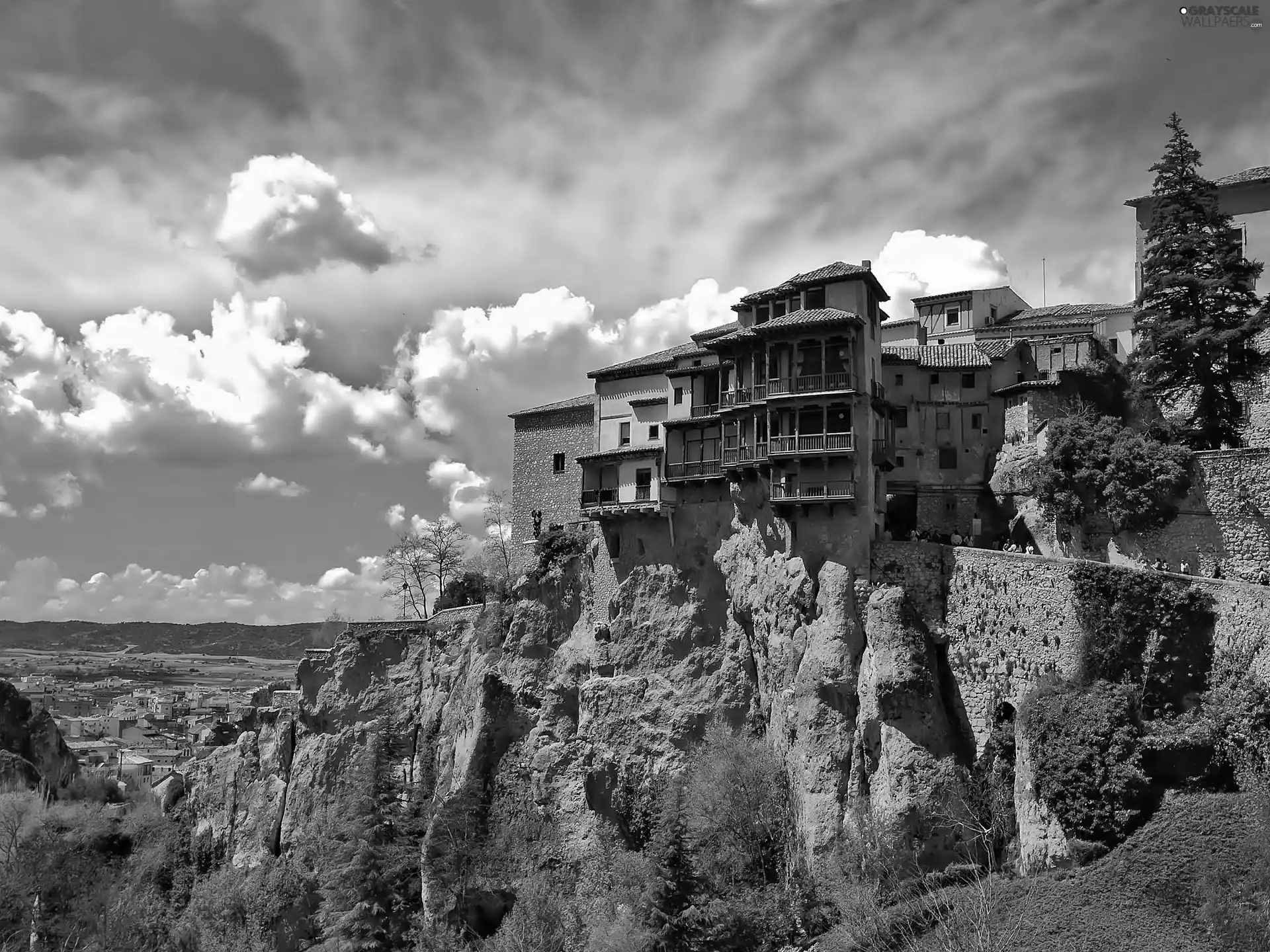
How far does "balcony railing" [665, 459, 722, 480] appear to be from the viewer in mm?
54969

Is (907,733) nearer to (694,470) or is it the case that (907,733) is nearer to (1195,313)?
(694,470)

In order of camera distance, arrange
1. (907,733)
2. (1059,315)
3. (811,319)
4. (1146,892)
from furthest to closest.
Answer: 1. (1059,315)
2. (811,319)
3. (907,733)
4. (1146,892)

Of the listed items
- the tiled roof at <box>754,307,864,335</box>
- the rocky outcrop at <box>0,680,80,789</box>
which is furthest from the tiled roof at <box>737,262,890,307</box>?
the rocky outcrop at <box>0,680,80,789</box>

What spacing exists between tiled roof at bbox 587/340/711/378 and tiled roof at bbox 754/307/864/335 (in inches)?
309

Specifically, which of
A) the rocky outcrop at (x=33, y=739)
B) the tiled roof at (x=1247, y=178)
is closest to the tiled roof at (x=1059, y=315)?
the tiled roof at (x=1247, y=178)

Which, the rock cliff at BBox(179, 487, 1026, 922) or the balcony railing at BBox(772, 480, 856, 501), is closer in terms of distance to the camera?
the rock cliff at BBox(179, 487, 1026, 922)

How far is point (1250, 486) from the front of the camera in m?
42.8

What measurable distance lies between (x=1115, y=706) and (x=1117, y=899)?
20.8 feet

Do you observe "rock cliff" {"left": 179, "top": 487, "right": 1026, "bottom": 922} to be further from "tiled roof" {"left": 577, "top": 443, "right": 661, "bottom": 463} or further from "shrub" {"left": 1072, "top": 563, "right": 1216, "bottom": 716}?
"shrub" {"left": 1072, "top": 563, "right": 1216, "bottom": 716}

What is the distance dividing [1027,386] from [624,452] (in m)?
19.9

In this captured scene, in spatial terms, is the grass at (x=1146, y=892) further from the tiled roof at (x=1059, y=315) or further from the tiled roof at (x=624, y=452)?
the tiled roof at (x=1059, y=315)

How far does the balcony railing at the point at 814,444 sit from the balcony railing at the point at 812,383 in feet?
6.40

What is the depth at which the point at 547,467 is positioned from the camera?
2699 inches

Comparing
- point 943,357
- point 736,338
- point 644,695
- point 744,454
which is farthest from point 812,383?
point 644,695
